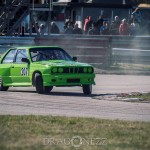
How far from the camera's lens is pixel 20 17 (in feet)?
110

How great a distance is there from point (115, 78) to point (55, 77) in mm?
7381

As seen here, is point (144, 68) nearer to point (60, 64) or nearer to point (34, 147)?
point (60, 64)

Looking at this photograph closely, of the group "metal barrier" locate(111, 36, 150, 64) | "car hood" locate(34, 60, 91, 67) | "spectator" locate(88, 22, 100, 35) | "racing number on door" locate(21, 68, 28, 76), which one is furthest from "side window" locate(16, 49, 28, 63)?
"spectator" locate(88, 22, 100, 35)

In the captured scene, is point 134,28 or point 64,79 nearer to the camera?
point 64,79

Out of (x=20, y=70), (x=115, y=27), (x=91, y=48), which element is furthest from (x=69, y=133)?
(x=115, y=27)

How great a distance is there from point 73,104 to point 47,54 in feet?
14.1

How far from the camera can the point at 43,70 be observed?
20.9 metres

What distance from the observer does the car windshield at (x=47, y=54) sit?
72.0 ft

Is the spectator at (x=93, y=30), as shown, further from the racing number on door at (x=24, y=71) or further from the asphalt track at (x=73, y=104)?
the racing number on door at (x=24, y=71)

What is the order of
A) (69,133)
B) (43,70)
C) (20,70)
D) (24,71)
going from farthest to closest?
(20,70) → (24,71) → (43,70) → (69,133)

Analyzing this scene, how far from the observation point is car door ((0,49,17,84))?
22.4 meters

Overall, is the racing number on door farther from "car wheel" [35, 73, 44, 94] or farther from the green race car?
"car wheel" [35, 73, 44, 94]

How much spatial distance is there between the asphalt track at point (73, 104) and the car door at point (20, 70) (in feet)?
1.11

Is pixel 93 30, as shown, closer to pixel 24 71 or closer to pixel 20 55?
pixel 20 55
